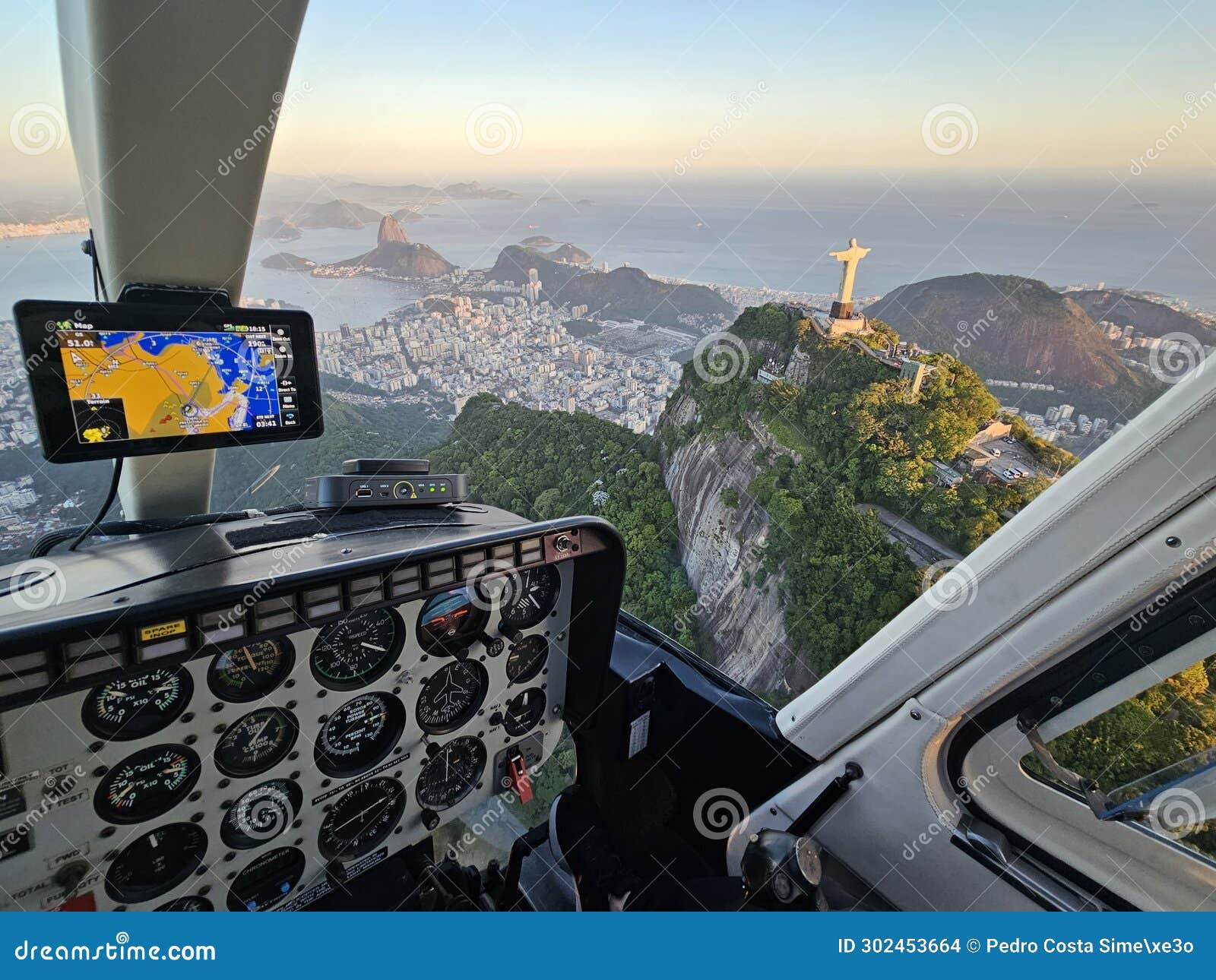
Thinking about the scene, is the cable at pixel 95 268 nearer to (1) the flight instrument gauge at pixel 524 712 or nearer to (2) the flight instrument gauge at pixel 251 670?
(2) the flight instrument gauge at pixel 251 670

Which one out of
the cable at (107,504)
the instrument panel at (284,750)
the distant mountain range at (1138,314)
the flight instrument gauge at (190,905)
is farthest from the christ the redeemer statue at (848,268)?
the flight instrument gauge at (190,905)

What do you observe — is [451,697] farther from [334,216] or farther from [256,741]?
[334,216]

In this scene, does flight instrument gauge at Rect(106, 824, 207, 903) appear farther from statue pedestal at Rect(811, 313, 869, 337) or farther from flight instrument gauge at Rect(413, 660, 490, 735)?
statue pedestal at Rect(811, 313, 869, 337)

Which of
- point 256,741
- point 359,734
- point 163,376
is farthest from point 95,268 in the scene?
point 359,734

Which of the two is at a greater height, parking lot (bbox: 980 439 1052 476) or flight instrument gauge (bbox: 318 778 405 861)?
parking lot (bbox: 980 439 1052 476)

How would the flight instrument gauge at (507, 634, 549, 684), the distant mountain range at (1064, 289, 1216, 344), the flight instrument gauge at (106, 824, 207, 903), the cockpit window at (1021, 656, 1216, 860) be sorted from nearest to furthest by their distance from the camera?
the distant mountain range at (1064, 289, 1216, 344) → the cockpit window at (1021, 656, 1216, 860) → the flight instrument gauge at (106, 824, 207, 903) → the flight instrument gauge at (507, 634, 549, 684)

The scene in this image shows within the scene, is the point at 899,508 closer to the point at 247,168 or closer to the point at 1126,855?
the point at 1126,855

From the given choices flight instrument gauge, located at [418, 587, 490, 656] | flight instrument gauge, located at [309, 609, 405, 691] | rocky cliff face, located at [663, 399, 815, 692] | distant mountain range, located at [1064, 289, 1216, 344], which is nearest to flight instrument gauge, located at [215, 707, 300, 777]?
flight instrument gauge, located at [309, 609, 405, 691]
